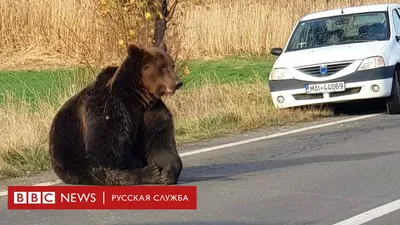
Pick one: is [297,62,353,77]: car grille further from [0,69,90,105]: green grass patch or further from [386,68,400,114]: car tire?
[0,69,90,105]: green grass patch

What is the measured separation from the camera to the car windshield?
1631 cm

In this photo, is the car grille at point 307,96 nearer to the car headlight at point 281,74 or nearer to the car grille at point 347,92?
the car grille at point 347,92

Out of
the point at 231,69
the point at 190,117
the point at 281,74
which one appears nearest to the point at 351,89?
the point at 281,74

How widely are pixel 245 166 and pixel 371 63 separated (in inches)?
214

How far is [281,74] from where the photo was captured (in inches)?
615

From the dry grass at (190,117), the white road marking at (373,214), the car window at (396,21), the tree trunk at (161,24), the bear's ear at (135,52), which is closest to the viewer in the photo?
the white road marking at (373,214)

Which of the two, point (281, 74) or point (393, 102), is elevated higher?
point (281, 74)

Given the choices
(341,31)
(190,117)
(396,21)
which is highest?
(396,21)

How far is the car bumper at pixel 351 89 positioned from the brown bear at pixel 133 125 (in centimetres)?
721

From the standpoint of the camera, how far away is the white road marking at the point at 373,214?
24.9 feet

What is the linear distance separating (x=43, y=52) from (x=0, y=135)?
1757 cm

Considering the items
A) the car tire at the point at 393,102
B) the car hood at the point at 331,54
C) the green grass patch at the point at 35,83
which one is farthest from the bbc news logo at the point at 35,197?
the car tire at the point at 393,102

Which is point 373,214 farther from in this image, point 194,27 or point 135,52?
point 194,27

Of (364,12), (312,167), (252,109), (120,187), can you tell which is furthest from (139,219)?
(364,12)
